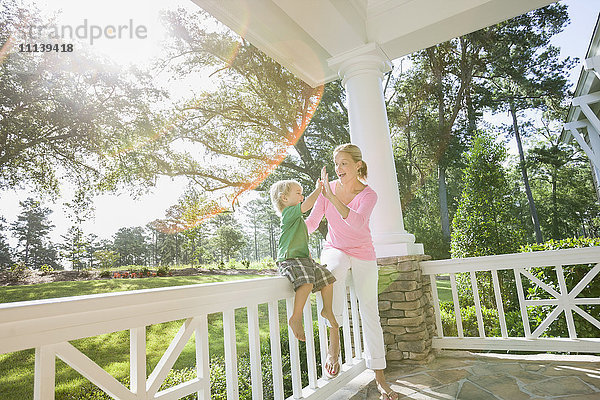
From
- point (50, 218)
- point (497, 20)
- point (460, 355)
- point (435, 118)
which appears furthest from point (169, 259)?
point (435, 118)

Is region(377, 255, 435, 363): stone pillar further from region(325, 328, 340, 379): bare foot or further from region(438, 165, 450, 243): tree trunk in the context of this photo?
region(438, 165, 450, 243): tree trunk

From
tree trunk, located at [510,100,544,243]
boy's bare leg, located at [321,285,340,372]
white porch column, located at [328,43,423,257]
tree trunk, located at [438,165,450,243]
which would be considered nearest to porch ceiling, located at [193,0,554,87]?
white porch column, located at [328,43,423,257]

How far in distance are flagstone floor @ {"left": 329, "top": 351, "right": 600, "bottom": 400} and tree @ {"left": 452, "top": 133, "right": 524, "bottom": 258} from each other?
312 centimetres

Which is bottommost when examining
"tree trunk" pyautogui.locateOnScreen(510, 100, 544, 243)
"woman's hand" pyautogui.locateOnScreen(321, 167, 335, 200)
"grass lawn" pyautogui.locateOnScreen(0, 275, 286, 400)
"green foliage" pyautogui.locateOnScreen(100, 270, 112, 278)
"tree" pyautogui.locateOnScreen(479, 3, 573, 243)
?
"grass lawn" pyautogui.locateOnScreen(0, 275, 286, 400)

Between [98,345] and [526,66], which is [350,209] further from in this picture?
[526,66]

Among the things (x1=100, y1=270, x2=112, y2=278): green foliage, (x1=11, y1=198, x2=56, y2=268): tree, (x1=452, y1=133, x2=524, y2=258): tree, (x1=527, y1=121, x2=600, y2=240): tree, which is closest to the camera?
(x1=11, y1=198, x2=56, y2=268): tree

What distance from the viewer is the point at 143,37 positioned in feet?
21.7

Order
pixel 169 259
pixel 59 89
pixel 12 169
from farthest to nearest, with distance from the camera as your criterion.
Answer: pixel 169 259
pixel 59 89
pixel 12 169

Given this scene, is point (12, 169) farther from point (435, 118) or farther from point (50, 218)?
point (435, 118)

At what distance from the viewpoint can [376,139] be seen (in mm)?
2750

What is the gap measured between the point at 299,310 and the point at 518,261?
1.87 metres

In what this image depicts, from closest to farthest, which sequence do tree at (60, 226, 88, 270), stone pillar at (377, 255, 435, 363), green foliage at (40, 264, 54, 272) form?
stone pillar at (377, 255, 435, 363) < green foliage at (40, 264, 54, 272) < tree at (60, 226, 88, 270)

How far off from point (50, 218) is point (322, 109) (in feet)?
19.4

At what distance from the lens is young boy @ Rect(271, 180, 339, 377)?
174 centimetres
